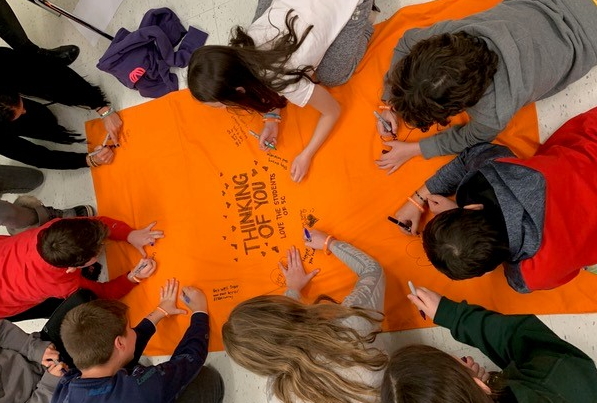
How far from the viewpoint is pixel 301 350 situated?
100 cm

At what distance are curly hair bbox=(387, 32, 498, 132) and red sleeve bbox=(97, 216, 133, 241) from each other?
1157mm

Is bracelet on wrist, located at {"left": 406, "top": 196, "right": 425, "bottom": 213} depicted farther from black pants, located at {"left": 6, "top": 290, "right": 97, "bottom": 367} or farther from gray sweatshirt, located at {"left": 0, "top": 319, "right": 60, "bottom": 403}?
gray sweatshirt, located at {"left": 0, "top": 319, "right": 60, "bottom": 403}

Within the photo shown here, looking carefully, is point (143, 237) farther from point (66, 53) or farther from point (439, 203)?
point (439, 203)

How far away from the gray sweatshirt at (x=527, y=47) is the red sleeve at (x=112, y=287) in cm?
133

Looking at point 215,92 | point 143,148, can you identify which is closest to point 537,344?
point 215,92

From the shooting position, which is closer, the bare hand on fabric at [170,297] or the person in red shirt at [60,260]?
the person in red shirt at [60,260]

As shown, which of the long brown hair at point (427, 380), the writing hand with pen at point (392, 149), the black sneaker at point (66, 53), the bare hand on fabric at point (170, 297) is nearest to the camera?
the long brown hair at point (427, 380)

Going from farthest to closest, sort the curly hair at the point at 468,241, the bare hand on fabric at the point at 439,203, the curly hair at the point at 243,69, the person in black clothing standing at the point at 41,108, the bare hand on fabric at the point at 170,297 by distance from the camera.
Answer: the bare hand on fabric at the point at 170,297 < the person in black clothing standing at the point at 41,108 < the bare hand on fabric at the point at 439,203 < the curly hair at the point at 243,69 < the curly hair at the point at 468,241

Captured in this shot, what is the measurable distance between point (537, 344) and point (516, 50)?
2.22ft

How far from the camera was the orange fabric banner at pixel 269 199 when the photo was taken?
53.1 inches

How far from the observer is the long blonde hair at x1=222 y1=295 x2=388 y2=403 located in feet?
3.25

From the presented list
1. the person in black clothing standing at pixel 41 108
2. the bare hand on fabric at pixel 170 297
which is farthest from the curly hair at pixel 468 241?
the person in black clothing standing at pixel 41 108

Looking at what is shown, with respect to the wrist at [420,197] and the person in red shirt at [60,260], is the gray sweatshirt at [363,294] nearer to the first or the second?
the wrist at [420,197]

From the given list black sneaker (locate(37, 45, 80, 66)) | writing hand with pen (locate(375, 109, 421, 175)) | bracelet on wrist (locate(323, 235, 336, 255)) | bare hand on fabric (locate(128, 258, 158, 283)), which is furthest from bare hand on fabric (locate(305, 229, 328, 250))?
black sneaker (locate(37, 45, 80, 66))
